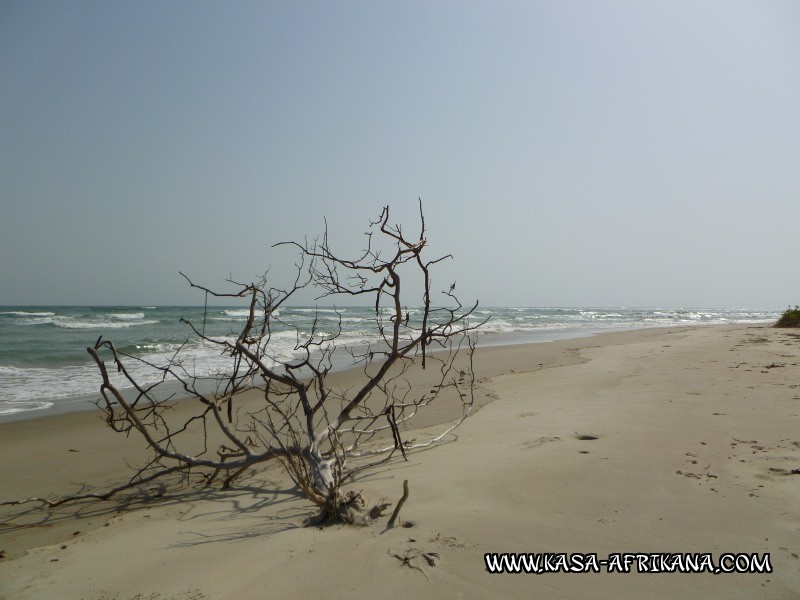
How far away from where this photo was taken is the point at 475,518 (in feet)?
8.64

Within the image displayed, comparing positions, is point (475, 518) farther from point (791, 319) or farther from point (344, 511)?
point (791, 319)

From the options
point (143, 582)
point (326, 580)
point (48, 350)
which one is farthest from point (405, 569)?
point (48, 350)

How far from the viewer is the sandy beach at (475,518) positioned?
2.08 m

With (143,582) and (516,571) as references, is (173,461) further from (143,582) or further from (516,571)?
(516,571)

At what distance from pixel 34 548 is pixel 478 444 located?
3.07 m

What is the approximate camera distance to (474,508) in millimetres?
2795

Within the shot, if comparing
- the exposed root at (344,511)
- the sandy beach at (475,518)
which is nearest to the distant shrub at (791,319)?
the sandy beach at (475,518)

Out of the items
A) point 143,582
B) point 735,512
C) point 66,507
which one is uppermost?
point 735,512

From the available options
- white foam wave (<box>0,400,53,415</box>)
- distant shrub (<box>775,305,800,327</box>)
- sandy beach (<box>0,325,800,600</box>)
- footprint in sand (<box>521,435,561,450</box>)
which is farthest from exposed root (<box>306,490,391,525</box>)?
distant shrub (<box>775,305,800,327</box>)

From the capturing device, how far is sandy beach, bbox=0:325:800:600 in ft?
6.84

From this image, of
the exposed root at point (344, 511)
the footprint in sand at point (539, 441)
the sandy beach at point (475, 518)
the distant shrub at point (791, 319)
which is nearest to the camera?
the sandy beach at point (475, 518)

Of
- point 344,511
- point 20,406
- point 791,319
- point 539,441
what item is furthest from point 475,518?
point 791,319

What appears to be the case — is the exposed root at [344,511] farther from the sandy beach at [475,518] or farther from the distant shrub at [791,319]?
the distant shrub at [791,319]

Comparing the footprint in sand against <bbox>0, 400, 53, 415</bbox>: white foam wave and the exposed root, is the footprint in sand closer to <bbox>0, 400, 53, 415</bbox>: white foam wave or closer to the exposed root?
the exposed root
